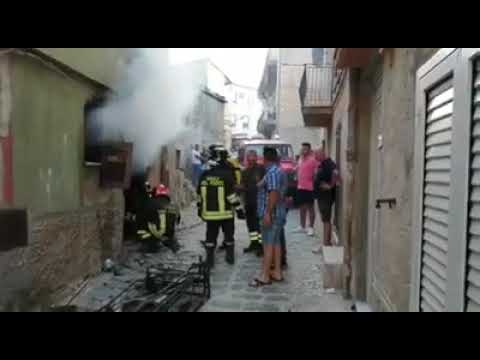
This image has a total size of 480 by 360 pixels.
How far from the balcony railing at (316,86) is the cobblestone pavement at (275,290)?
5421 millimetres

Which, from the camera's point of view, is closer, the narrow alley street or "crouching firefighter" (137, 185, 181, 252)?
the narrow alley street

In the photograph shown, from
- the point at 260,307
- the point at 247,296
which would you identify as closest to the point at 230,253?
the point at 247,296

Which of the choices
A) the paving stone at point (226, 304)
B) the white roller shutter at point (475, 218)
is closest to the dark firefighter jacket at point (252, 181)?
the paving stone at point (226, 304)

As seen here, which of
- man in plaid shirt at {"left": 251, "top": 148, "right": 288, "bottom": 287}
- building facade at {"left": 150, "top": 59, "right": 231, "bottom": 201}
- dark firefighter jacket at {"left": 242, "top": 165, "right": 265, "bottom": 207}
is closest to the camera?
man in plaid shirt at {"left": 251, "top": 148, "right": 288, "bottom": 287}

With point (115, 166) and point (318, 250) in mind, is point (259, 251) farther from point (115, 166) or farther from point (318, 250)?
point (115, 166)

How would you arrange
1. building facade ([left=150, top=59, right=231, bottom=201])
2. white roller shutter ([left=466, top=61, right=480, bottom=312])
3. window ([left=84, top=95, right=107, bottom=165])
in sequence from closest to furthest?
white roller shutter ([left=466, top=61, right=480, bottom=312]) < window ([left=84, top=95, right=107, bottom=165]) < building facade ([left=150, top=59, right=231, bottom=201])

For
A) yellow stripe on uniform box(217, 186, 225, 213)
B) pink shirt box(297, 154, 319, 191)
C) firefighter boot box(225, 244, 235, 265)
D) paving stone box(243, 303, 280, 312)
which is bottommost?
paving stone box(243, 303, 280, 312)

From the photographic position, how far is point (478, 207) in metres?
2.06

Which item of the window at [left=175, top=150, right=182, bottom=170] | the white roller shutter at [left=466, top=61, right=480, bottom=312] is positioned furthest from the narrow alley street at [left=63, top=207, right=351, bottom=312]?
the window at [left=175, top=150, right=182, bottom=170]

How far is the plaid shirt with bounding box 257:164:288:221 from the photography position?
21.2 feet

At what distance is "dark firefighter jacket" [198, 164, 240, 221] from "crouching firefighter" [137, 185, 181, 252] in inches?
43.5

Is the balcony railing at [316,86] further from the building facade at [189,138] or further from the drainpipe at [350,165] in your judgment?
the drainpipe at [350,165]

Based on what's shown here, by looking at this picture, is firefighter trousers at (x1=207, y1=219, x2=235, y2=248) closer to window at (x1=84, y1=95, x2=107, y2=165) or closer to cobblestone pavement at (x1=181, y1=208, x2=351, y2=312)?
cobblestone pavement at (x1=181, y1=208, x2=351, y2=312)

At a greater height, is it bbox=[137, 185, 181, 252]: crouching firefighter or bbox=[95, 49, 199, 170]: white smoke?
bbox=[95, 49, 199, 170]: white smoke
